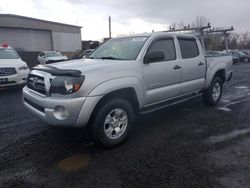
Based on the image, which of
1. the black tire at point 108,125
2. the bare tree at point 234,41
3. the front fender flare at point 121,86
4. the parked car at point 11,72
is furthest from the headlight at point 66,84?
the bare tree at point 234,41

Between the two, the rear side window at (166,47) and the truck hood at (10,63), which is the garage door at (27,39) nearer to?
the truck hood at (10,63)

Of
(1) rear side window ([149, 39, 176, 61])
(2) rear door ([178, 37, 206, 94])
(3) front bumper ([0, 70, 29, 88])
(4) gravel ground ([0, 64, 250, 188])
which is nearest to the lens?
(4) gravel ground ([0, 64, 250, 188])

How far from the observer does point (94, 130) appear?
3.44 m

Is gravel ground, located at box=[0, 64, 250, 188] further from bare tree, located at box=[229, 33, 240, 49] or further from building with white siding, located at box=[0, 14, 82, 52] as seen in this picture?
bare tree, located at box=[229, 33, 240, 49]

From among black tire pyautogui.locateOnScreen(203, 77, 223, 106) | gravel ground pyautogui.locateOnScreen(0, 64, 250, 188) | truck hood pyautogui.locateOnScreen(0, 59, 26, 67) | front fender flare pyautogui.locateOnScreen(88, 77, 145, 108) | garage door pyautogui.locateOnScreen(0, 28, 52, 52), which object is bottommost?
gravel ground pyautogui.locateOnScreen(0, 64, 250, 188)

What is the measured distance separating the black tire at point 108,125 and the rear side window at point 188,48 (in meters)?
1.99

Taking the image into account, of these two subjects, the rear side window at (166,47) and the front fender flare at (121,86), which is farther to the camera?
the rear side window at (166,47)

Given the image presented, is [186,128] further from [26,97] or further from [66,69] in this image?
[26,97]

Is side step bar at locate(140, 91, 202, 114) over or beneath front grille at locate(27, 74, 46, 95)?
A: beneath

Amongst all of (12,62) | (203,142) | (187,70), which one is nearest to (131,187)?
(203,142)

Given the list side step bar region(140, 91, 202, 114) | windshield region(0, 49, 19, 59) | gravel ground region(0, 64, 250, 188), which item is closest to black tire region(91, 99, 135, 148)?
gravel ground region(0, 64, 250, 188)

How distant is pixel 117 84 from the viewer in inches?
140

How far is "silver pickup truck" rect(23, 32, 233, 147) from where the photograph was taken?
3.26 metres

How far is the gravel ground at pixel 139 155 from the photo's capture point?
288 centimetres
